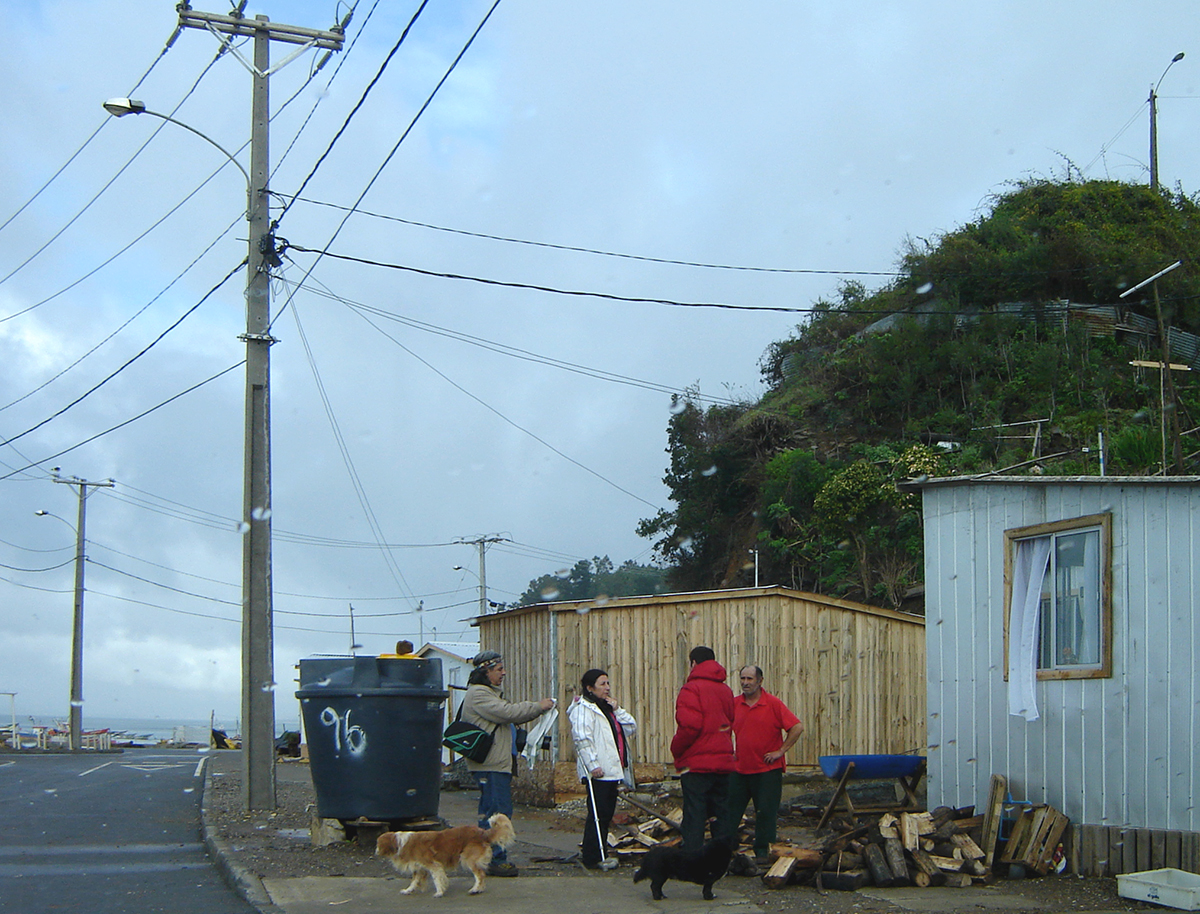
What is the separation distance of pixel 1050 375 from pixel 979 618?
19.6 metres

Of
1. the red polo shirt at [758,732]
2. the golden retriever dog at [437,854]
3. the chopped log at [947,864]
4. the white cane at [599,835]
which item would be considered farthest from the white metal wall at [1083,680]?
the golden retriever dog at [437,854]

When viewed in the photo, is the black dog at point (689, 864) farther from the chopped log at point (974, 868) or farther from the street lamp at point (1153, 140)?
the street lamp at point (1153, 140)

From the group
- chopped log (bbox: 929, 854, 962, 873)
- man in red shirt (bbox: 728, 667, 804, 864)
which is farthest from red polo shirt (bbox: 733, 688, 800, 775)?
chopped log (bbox: 929, 854, 962, 873)

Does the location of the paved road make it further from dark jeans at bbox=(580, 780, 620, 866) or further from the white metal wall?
the white metal wall

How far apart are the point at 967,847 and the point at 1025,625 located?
1.81m

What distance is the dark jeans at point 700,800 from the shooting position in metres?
7.91

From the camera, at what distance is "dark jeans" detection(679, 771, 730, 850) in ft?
26.0

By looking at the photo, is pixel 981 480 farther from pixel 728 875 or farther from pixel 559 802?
pixel 559 802

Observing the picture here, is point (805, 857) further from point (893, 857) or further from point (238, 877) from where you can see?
point (238, 877)

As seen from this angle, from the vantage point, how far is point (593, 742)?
326 inches

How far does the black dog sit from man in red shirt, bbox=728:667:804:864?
1.66 metres

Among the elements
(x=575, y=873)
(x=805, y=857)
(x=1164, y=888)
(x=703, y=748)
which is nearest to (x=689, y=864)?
(x=703, y=748)

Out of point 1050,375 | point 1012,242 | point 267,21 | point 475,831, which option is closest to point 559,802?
point 475,831

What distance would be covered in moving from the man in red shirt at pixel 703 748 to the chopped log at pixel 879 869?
1108 mm
